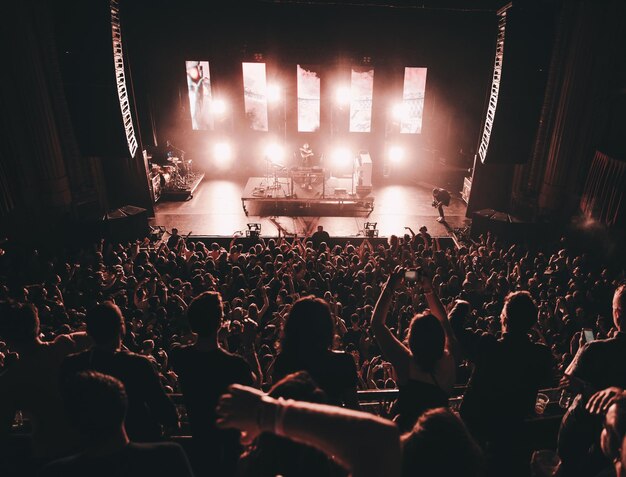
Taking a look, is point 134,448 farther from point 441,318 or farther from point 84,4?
point 84,4

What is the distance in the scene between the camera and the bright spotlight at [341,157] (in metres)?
16.9

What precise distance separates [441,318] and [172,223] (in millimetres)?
10638

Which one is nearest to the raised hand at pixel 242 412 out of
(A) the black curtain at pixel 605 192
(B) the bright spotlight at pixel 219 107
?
(A) the black curtain at pixel 605 192

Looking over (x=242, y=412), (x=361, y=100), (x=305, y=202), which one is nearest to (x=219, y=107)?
(x=361, y=100)

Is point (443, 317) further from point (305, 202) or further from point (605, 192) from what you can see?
point (305, 202)

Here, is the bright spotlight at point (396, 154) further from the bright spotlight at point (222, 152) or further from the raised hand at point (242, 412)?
the raised hand at point (242, 412)

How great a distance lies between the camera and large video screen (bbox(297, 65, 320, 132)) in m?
16.6

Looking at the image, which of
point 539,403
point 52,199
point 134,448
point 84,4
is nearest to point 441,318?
point 539,403

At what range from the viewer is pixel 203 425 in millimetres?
2447

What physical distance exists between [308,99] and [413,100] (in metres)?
4.09

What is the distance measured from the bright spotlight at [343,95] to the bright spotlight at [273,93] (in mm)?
2318

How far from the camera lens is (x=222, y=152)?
17.7m

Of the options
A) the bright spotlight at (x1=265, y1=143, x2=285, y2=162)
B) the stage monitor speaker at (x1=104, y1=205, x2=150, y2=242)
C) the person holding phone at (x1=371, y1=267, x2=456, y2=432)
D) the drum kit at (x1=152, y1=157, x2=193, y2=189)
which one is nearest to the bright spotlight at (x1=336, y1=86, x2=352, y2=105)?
the bright spotlight at (x1=265, y1=143, x2=285, y2=162)

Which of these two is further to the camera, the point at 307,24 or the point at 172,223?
the point at 307,24
